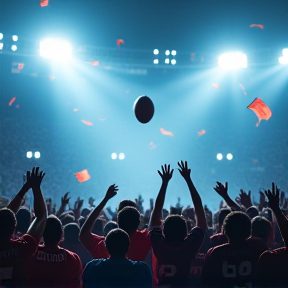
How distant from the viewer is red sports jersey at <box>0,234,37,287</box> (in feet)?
10.5

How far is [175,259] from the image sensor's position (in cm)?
342

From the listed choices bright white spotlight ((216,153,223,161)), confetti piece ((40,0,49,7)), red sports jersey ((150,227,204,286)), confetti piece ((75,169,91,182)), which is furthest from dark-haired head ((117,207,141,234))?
bright white spotlight ((216,153,223,161))

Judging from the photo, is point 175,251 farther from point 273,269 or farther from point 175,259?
point 273,269

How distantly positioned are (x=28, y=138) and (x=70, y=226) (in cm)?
2007

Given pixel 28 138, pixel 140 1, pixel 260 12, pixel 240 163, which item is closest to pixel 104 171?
pixel 28 138

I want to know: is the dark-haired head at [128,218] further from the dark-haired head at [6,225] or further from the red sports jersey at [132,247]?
the dark-haired head at [6,225]

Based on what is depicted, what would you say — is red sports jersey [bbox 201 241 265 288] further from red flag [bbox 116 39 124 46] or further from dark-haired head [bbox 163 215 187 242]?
red flag [bbox 116 39 124 46]

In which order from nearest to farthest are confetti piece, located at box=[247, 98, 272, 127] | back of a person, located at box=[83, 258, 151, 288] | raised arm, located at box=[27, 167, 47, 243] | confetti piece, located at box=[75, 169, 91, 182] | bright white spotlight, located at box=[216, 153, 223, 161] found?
back of a person, located at box=[83, 258, 151, 288]
raised arm, located at box=[27, 167, 47, 243]
confetti piece, located at box=[247, 98, 272, 127]
confetti piece, located at box=[75, 169, 91, 182]
bright white spotlight, located at box=[216, 153, 223, 161]

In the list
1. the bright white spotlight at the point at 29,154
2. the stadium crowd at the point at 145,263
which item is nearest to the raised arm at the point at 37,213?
Answer: the stadium crowd at the point at 145,263

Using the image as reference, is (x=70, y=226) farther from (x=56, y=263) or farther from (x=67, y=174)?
(x=67, y=174)

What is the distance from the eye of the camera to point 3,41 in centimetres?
2073

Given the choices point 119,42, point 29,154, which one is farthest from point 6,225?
point 29,154

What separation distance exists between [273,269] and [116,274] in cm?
131

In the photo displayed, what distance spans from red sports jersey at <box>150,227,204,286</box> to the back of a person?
12.1 inches
